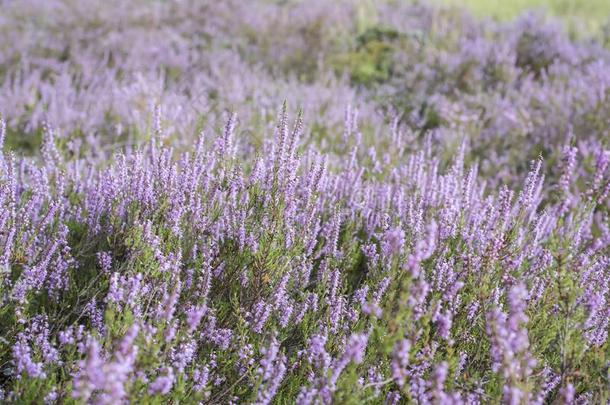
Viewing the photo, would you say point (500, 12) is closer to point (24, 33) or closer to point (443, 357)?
point (24, 33)

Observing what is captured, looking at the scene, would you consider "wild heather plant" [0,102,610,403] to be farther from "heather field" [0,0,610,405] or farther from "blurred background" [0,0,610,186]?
"blurred background" [0,0,610,186]

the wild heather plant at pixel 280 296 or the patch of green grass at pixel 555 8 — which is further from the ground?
the patch of green grass at pixel 555 8

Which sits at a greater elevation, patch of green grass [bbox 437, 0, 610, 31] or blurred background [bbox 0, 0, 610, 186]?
patch of green grass [bbox 437, 0, 610, 31]

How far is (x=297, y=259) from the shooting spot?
7.95 feet

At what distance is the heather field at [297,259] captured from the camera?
69.4 inches

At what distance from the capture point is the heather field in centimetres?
176

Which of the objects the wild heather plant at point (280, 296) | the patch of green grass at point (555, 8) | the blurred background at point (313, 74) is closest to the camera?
the wild heather plant at point (280, 296)

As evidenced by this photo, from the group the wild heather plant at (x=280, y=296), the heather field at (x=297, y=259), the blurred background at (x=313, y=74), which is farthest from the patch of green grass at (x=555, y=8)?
the wild heather plant at (x=280, y=296)

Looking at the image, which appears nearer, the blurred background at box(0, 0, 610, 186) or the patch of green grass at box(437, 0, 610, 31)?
the blurred background at box(0, 0, 610, 186)

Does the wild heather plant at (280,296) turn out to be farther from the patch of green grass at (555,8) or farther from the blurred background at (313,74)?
the patch of green grass at (555,8)

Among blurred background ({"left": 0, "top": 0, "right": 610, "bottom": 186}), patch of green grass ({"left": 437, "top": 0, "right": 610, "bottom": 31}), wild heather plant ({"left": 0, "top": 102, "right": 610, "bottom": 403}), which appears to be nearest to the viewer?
wild heather plant ({"left": 0, "top": 102, "right": 610, "bottom": 403})

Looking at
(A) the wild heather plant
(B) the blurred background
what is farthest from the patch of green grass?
(A) the wild heather plant

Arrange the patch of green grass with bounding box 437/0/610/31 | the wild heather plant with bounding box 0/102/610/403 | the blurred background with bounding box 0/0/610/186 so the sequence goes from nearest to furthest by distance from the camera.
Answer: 1. the wild heather plant with bounding box 0/102/610/403
2. the blurred background with bounding box 0/0/610/186
3. the patch of green grass with bounding box 437/0/610/31

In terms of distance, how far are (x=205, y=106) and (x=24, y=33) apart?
3.86 metres
